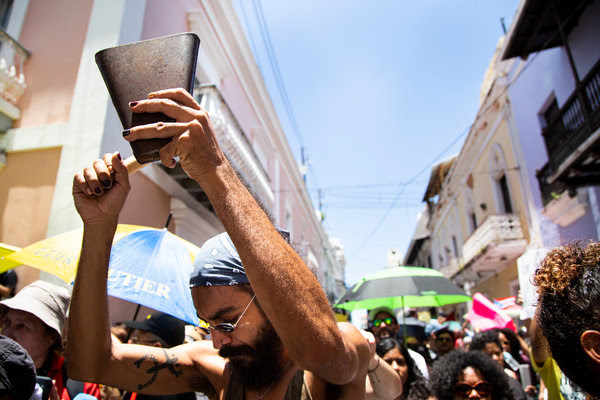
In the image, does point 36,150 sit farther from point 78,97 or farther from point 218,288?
point 218,288

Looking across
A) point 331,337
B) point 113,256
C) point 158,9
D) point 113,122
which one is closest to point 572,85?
point 158,9

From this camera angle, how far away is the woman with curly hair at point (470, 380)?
9.84 feet

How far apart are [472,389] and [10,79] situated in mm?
6296

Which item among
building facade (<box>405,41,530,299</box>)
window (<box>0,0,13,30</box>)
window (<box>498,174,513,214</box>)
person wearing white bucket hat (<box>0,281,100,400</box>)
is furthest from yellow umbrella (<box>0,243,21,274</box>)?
window (<box>498,174,513,214</box>)

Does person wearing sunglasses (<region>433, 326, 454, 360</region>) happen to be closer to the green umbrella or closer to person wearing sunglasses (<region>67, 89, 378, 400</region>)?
the green umbrella

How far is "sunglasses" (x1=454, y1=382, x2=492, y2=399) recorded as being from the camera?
9.81ft

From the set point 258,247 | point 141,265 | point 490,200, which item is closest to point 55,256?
point 141,265

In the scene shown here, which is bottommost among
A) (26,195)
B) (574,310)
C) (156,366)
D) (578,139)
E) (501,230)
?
(156,366)

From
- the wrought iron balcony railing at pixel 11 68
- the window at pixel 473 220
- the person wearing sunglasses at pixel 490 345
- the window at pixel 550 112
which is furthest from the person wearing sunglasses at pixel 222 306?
the window at pixel 473 220

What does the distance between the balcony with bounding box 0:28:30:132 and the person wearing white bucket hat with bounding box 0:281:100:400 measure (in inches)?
173

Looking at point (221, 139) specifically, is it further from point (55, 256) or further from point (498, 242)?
point (498, 242)

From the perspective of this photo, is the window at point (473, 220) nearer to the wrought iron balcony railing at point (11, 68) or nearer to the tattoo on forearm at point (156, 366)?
the wrought iron balcony railing at point (11, 68)

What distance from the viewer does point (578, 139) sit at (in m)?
8.50

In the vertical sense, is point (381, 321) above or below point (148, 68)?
below
